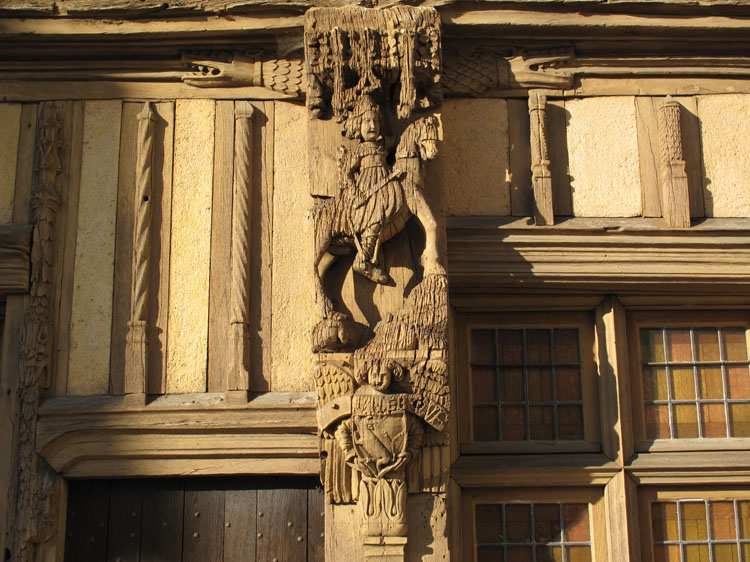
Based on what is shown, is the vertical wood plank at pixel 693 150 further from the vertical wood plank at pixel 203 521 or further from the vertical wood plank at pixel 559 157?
the vertical wood plank at pixel 203 521

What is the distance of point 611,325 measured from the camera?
3959 mm

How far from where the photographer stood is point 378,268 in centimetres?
361

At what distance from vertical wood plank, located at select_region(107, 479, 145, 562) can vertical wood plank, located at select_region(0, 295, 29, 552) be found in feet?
1.44

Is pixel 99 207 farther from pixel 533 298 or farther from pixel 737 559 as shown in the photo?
pixel 737 559

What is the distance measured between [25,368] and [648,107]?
3276mm

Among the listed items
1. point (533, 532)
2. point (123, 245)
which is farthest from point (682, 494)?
point (123, 245)

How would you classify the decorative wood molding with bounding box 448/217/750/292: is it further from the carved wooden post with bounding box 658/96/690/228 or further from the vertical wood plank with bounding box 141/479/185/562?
the vertical wood plank with bounding box 141/479/185/562

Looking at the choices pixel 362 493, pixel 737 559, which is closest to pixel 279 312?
pixel 362 493

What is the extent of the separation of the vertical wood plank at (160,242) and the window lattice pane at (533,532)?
167cm

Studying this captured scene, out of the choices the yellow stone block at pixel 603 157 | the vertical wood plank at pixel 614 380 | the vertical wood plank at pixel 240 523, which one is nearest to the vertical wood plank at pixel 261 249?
the vertical wood plank at pixel 240 523

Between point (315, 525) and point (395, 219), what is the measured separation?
4.76 ft

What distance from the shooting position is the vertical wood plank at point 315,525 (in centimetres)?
372

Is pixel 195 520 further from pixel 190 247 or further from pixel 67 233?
pixel 67 233

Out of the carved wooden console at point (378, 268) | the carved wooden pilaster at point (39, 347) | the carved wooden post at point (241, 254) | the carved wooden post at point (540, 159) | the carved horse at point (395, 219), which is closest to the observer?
the carved wooden console at point (378, 268)
